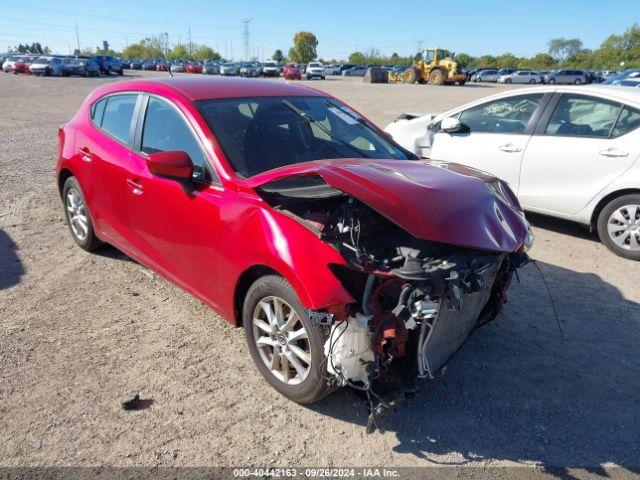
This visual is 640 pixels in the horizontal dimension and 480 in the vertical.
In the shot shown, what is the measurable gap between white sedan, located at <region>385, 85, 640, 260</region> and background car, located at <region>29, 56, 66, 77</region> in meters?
45.1

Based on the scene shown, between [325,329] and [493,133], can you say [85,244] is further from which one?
[493,133]

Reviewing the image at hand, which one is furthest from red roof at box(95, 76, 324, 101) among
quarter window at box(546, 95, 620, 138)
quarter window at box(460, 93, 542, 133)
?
quarter window at box(546, 95, 620, 138)

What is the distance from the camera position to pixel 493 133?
6.24 metres

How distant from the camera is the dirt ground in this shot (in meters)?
2.68

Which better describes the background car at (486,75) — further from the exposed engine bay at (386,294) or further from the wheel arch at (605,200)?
the exposed engine bay at (386,294)

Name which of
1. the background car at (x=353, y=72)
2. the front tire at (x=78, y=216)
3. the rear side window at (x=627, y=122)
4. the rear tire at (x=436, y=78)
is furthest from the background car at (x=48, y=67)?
the rear side window at (x=627, y=122)

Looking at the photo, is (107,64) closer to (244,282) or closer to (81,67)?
(81,67)

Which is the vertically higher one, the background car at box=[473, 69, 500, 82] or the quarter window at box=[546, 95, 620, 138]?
the quarter window at box=[546, 95, 620, 138]

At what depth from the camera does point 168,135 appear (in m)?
3.71

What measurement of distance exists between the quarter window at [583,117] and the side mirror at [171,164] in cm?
436

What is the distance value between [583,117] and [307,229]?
4362 millimetres

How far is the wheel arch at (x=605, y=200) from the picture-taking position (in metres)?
5.21

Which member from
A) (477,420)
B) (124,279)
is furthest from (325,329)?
(124,279)

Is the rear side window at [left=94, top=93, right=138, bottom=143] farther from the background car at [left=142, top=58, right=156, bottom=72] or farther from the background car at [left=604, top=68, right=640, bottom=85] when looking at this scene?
the background car at [left=142, top=58, right=156, bottom=72]
